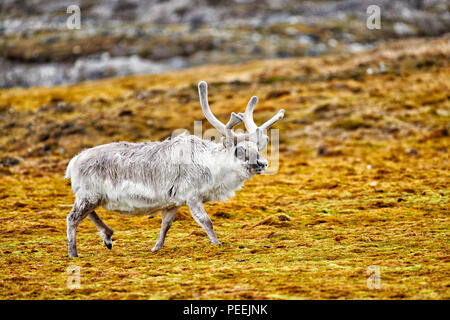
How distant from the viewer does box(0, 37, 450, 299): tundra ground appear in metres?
7.91

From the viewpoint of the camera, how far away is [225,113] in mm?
28219

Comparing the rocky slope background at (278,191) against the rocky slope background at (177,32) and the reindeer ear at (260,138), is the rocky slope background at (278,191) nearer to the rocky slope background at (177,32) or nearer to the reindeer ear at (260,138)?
the reindeer ear at (260,138)

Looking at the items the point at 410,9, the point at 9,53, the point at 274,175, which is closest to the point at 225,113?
the point at 274,175

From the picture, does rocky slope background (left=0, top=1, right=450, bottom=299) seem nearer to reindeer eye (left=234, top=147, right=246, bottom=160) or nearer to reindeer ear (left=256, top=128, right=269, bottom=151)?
reindeer eye (left=234, top=147, right=246, bottom=160)

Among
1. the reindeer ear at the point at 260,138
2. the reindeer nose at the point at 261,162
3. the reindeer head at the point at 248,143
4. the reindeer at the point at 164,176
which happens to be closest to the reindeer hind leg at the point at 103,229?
the reindeer at the point at 164,176

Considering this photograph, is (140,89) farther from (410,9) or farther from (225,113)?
(410,9)

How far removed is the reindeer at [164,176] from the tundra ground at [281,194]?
835 mm

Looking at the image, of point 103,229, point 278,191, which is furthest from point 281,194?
point 103,229

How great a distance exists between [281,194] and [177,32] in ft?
161

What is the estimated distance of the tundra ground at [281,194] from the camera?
7.91 meters

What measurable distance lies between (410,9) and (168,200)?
71.6 m

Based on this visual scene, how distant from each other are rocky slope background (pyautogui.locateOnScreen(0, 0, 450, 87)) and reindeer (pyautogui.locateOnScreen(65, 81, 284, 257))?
42.9m

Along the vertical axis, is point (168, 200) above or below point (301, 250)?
above
